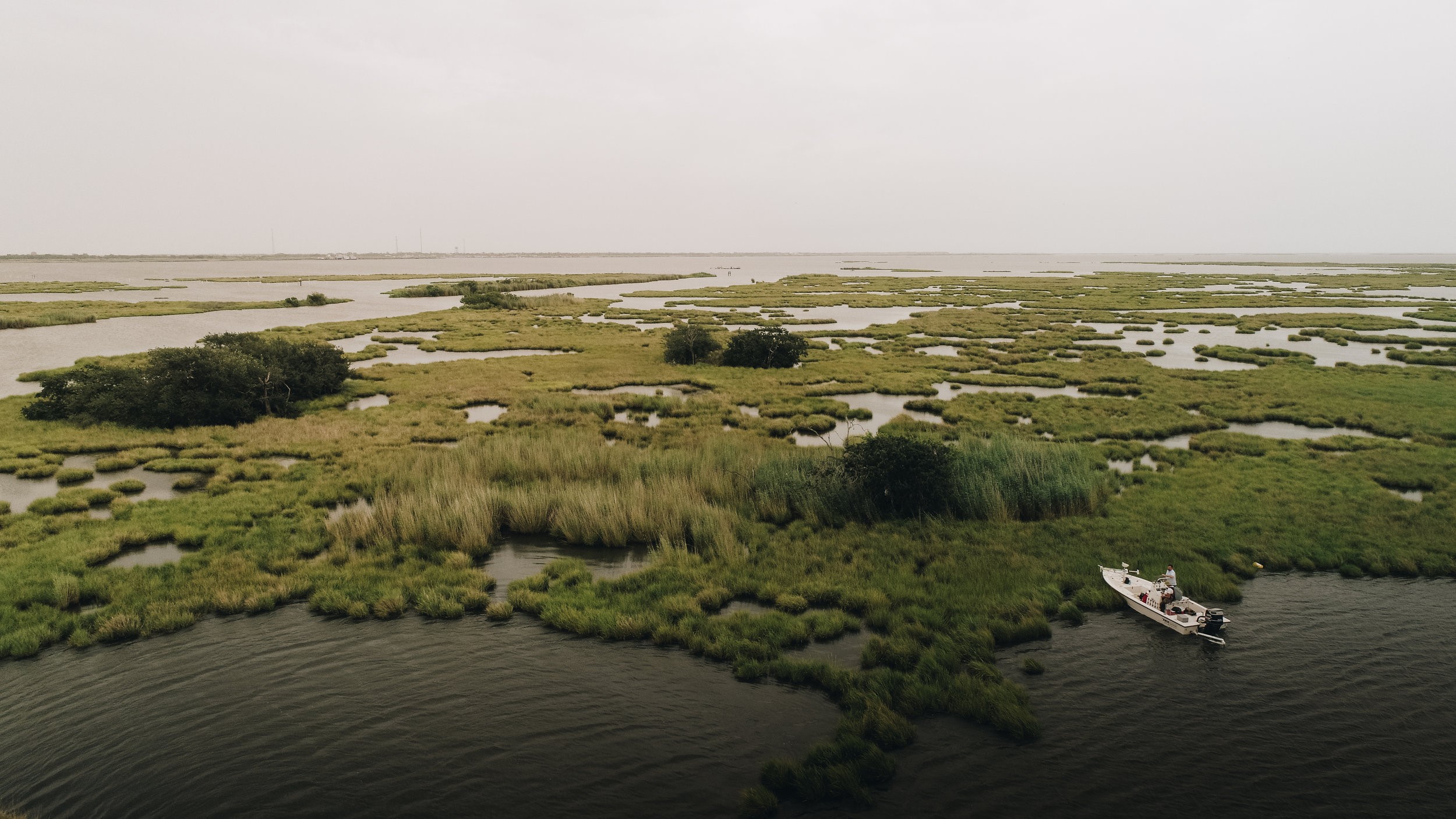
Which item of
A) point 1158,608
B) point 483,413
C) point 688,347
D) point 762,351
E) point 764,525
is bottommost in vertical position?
point 764,525

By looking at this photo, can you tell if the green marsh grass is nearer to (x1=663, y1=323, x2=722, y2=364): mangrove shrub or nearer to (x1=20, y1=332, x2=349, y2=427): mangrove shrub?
(x1=20, y1=332, x2=349, y2=427): mangrove shrub

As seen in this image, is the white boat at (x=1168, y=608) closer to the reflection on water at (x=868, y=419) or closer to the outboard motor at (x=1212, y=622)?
the outboard motor at (x=1212, y=622)

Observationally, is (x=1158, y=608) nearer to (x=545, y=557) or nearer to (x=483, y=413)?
(x=545, y=557)

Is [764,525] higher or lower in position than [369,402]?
lower

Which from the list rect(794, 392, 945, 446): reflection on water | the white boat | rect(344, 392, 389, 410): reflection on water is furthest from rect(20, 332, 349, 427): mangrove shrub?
the white boat

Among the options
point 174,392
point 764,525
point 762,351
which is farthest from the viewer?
point 762,351

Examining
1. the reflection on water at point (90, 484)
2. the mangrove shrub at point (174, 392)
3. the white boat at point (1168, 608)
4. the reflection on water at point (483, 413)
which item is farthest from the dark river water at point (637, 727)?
the mangrove shrub at point (174, 392)

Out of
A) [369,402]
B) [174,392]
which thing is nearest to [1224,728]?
[369,402]
